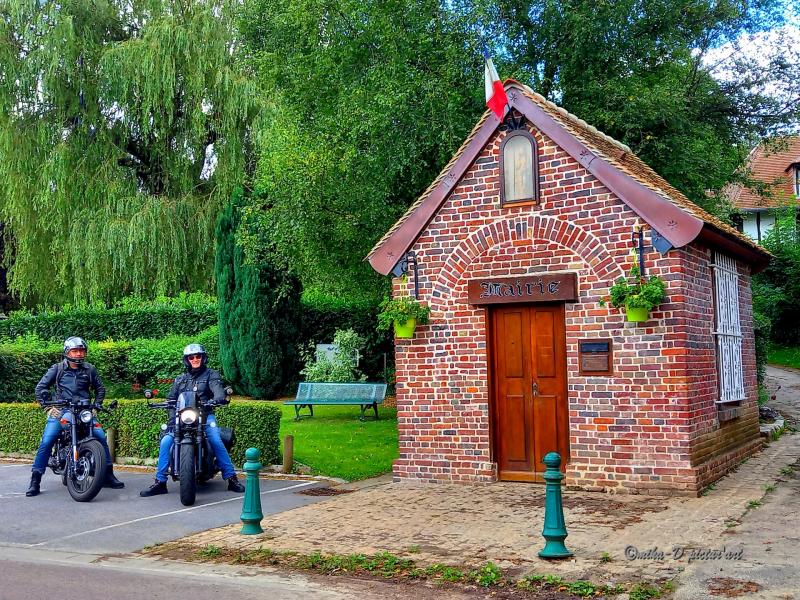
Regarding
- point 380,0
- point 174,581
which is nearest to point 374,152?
point 380,0

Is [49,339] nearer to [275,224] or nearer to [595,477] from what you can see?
[275,224]

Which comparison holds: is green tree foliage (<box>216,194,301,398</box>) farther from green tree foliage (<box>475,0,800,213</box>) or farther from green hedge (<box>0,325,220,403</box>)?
green tree foliage (<box>475,0,800,213</box>)

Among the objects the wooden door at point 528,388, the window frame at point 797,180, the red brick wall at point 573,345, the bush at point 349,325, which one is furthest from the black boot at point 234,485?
the window frame at point 797,180

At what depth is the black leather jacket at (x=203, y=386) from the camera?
1089cm

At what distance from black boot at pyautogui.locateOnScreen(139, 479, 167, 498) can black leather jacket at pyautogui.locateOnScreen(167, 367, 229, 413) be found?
1.08m

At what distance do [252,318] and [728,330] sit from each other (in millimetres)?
12761

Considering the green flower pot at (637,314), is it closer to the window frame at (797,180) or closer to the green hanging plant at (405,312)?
the green hanging plant at (405,312)

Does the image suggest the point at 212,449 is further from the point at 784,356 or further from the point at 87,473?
the point at 784,356

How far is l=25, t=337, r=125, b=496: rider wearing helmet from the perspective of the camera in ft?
37.0

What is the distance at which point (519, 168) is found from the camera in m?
11.4

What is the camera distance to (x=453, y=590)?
260 inches

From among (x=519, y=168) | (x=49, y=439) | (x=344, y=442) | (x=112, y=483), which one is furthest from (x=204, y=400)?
(x=519, y=168)

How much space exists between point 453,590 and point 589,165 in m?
6.04

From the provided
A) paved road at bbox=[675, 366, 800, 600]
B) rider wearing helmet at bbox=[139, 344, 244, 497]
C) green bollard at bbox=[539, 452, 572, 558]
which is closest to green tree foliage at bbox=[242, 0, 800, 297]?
rider wearing helmet at bbox=[139, 344, 244, 497]
